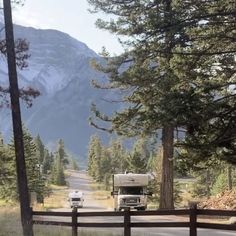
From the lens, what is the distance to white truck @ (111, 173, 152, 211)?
40812 mm

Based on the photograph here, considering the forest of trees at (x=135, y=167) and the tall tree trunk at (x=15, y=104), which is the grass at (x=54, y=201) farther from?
the tall tree trunk at (x=15, y=104)

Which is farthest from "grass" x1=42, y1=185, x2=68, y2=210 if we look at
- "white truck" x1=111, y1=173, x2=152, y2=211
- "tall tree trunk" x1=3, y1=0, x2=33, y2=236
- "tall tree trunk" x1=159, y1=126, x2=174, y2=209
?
"tall tree trunk" x1=3, y1=0, x2=33, y2=236

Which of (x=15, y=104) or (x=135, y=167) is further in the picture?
(x=135, y=167)

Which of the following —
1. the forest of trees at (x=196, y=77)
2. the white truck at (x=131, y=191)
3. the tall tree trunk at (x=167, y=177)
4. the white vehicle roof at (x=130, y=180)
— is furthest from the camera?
the white truck at (x=131, y=191)

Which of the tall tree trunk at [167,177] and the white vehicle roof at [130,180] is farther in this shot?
the white vehicle roof at [130,180]

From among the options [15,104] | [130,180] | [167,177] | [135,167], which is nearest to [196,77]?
[15,104]

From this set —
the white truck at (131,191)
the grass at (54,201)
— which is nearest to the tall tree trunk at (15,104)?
the white truck at (131,191)

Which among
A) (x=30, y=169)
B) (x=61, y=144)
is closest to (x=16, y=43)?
(x=30, y=169)

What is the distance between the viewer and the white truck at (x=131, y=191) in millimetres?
40812

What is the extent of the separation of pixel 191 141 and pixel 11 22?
24.6ft

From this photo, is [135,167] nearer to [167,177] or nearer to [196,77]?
[167,177]

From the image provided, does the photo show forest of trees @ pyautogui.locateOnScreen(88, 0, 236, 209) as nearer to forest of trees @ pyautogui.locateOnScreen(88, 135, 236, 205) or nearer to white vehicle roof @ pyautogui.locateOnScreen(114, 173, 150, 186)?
white vehicle roof @ pyautogui.locateOnScreen(114, 173, 150, 186)

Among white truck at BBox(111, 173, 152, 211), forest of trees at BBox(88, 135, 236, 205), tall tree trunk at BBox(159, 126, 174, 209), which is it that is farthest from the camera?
forest of trees at BBox(88, 135, 236, 205)

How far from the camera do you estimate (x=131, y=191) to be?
41688 mm
